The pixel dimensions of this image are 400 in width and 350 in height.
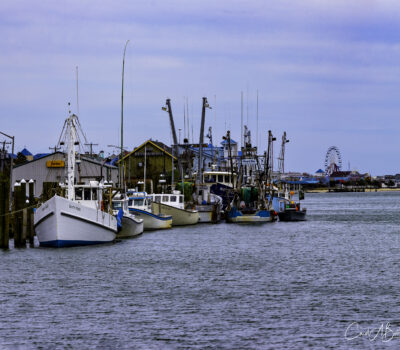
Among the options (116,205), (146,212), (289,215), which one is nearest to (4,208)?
(116,205)

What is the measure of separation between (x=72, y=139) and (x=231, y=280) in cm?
1643

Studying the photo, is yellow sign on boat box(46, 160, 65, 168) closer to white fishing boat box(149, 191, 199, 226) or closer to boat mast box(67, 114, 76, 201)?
white fishing boat box(149, 191, 199, 226)

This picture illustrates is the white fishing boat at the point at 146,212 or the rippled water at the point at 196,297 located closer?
the rippled water at the point at 196,297

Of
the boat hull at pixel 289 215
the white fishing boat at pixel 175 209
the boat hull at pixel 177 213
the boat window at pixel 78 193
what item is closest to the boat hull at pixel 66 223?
the boat window at pixel 78 193

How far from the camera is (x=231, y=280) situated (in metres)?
33.7

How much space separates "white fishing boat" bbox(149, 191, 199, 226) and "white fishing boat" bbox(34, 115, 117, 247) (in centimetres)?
2129

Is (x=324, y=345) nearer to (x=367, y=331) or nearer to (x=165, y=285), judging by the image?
(x=367, y=331)

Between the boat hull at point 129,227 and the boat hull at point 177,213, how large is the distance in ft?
35.7

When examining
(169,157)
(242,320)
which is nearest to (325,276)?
(242,320)

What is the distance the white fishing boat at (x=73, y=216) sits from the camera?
142 feet

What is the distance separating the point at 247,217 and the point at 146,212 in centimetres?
1677

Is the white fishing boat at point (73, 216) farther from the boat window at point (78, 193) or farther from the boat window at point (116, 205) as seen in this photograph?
the boat window at point (116, 205)

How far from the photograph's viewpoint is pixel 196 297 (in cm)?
2906

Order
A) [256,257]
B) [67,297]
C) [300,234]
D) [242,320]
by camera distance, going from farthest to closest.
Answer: [300,234] < [256,257] < [67,297] < [242,320]
